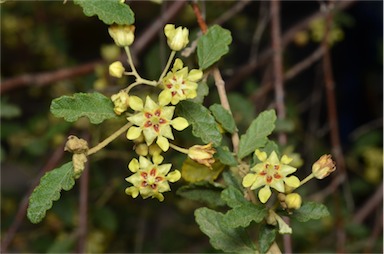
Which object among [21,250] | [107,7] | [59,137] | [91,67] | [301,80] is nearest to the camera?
[107,7]

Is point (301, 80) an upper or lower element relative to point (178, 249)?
upper

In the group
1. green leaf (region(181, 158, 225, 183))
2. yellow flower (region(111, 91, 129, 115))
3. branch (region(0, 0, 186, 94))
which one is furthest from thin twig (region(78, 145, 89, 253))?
yellow flower (region(111, 91, 129, 115))

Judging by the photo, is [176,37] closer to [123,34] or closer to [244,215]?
[123,34]

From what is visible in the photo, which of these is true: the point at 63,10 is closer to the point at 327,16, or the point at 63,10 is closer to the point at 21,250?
the point at 21,250

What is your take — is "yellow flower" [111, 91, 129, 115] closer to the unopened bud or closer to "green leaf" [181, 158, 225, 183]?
the unopened bud

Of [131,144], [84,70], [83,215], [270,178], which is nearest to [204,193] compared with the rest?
[270,178]

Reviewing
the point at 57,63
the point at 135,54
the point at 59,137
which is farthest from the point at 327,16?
the point at 57,63

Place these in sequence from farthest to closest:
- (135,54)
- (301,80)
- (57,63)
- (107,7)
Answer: (301,80), (57,63), (135,54), (107,7)
